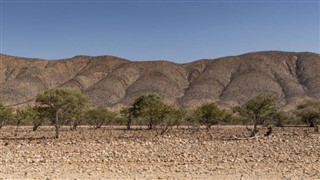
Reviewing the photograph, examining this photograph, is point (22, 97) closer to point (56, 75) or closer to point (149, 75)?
point (56, 75)

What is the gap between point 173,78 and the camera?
148500 millimetres

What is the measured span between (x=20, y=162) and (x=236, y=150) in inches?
388

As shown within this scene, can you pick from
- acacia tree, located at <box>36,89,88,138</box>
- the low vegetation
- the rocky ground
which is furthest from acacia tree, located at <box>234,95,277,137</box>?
the rocky ground

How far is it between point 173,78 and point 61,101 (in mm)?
108749

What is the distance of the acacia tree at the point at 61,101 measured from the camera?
4025 cm

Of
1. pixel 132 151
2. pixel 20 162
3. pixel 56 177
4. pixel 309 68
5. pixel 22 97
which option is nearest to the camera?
pixel 56 177

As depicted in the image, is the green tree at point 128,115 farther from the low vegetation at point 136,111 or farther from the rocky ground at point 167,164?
the rocky ground at point 167,164

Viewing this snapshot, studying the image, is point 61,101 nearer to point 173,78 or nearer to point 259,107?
point 259,107

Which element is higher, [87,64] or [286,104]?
[87,64]

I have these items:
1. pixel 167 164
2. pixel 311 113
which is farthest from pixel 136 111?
pixel 167 164

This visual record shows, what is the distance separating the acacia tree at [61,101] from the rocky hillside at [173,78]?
78.1 metres

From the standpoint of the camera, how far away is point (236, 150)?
2064cm

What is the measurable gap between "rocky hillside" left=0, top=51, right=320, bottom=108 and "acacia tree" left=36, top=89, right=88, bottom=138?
78.1m

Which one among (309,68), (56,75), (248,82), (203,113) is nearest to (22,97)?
(56,75)
